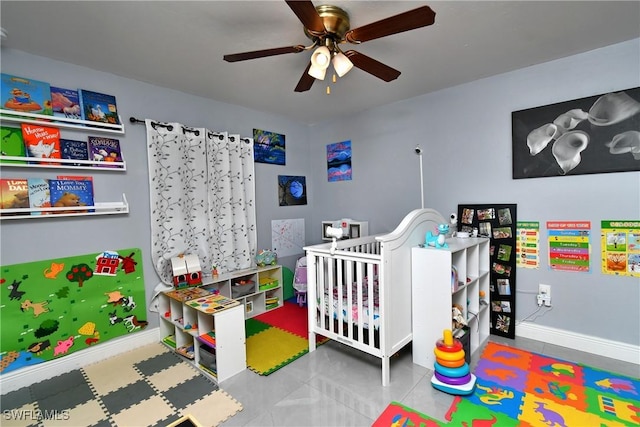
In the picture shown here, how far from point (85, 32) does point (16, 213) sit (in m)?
1.39

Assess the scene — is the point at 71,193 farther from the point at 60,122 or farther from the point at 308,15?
the point at 308,15

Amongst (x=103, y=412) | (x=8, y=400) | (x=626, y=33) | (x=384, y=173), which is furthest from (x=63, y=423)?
(x=626, y=33)

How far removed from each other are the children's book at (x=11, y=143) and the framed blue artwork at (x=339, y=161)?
309 cm

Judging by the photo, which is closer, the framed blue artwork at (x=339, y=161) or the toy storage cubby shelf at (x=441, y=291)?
the toy storage cubby shelf at (x=441, y=291)

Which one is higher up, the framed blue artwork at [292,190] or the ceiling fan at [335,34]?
the ceiling fan at [335,34]

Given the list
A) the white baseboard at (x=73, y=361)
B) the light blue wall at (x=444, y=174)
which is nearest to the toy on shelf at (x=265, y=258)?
the light blue wall at (x=444, y=174)

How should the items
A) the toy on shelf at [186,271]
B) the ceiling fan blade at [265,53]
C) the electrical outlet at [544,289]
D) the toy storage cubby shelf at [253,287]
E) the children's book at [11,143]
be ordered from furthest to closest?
1. the toy storage cubby shelf at [253,287]
2. the toy on shelf at [186,271]
3. the electrical outlet at [544,289]
4. the children's book at [11,143]
5. the ceiling fan blade at [265,53]

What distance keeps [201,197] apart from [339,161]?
1.90 meters

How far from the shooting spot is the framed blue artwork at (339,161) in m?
3.92

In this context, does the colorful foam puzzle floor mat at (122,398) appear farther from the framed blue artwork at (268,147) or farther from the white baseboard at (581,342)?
the white baseboard at (581,342)

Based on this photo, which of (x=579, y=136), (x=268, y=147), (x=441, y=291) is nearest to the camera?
(x=441, y=291)

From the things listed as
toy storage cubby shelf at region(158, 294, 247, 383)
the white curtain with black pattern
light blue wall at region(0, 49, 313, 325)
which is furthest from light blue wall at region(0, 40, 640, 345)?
toy storage cubby shelf at region(158, 294, 247, 383)

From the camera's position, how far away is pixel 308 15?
1.38m

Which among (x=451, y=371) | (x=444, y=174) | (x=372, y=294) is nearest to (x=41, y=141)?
(x=372, y=294)
